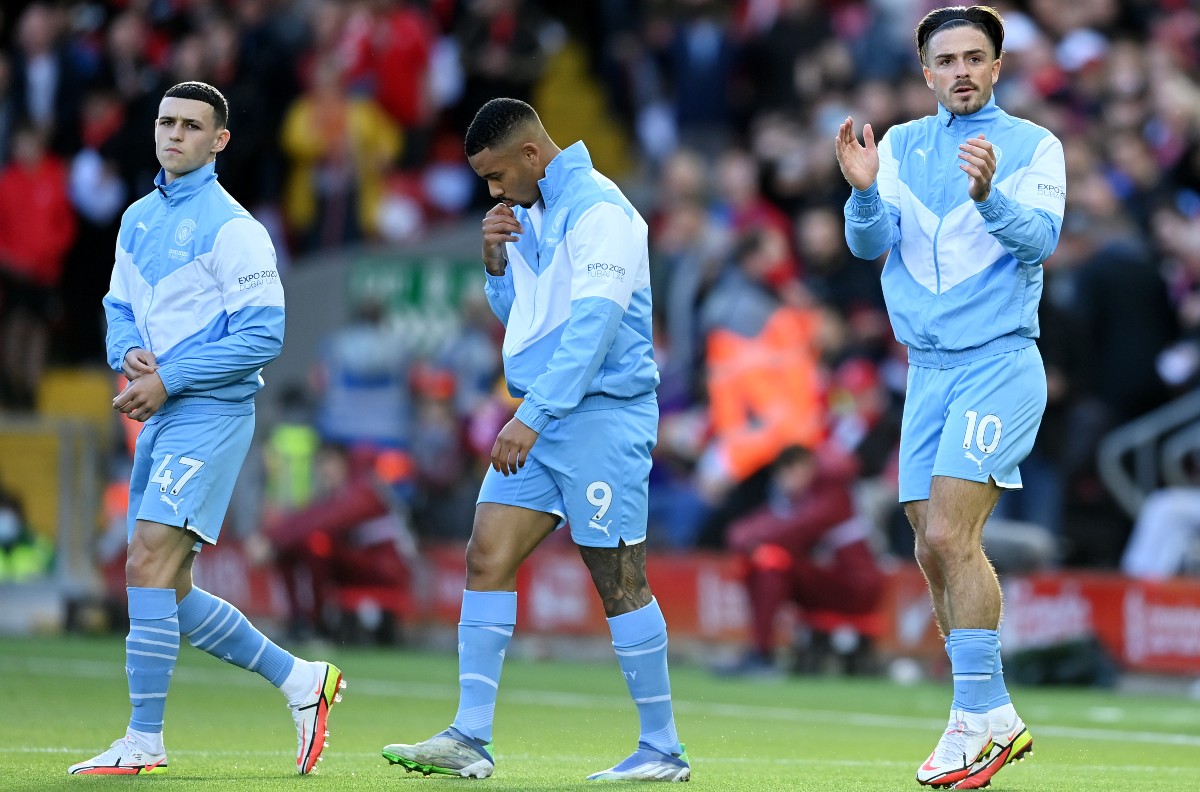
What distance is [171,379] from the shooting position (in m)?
8.25

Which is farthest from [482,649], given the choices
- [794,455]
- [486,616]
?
[794,455]

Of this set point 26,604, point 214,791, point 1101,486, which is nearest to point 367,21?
point 26,604

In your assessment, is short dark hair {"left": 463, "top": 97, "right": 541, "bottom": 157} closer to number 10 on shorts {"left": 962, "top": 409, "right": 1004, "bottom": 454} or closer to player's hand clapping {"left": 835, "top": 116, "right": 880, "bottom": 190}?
player's hand clapping {"left": 835, "top": 116, "right": 880, "bottom": 190}

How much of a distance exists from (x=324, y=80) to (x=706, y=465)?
6.61 metres

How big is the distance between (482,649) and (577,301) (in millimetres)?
1319

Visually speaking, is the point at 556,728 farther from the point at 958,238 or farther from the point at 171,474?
the point at 958,238

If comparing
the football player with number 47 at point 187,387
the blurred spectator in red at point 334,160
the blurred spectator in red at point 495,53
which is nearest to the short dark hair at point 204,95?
the football player with number 47 at point 187,387

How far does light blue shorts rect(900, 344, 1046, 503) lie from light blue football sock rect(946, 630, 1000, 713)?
558mm

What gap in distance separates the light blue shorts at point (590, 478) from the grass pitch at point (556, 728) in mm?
952

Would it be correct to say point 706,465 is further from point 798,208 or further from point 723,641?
point 798,208

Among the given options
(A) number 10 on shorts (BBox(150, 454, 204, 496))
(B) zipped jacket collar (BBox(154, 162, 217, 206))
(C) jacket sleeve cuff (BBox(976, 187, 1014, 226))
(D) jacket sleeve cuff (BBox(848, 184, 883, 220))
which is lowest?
(A) number 10 on shorts (BBox(150, 454, 204, 496))

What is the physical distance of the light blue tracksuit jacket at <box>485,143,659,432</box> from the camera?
25.6ft

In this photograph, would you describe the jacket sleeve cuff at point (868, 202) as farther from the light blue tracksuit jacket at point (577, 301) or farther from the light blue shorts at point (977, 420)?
the light blue tracksuit jacket at point (577, 301)

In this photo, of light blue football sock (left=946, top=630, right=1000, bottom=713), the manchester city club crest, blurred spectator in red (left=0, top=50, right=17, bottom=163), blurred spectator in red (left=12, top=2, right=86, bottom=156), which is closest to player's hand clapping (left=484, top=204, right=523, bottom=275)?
the manchester city club crest
